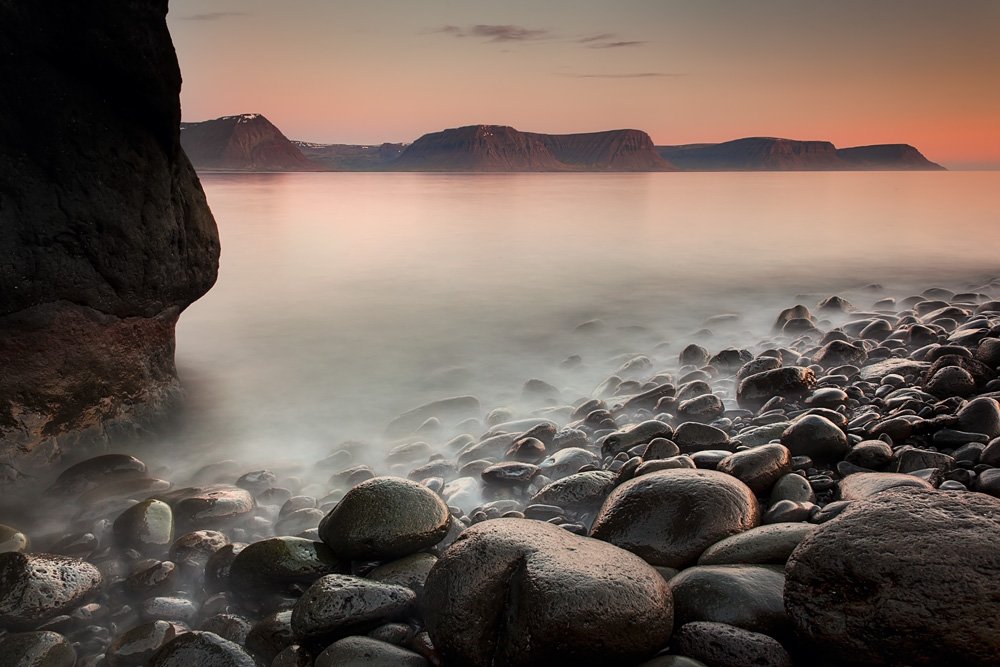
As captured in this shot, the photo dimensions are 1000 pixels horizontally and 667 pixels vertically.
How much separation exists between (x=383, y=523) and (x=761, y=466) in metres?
1.98

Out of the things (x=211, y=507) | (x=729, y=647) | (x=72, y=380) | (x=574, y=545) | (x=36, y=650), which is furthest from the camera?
(x=72, y=380)

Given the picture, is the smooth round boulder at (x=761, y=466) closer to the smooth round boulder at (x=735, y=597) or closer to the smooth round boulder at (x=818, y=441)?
the smooth round boulder at (x=818, y=441)

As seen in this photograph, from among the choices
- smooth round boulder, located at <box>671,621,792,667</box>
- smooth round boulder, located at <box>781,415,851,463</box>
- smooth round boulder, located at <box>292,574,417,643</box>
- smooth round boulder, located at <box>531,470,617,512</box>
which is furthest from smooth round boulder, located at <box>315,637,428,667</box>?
smooth round boulder, located at <box>781,415,851,463</box>

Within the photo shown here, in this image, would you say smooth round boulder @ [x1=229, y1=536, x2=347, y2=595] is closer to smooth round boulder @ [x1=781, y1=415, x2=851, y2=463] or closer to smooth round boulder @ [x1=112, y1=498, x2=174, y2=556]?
smooth round boulder @ [x1=112, y1=498, x2=174, y2=556]

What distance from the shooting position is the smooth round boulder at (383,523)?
3.17 metres

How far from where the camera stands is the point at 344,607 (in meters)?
2.67

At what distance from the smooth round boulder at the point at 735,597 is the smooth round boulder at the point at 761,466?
3.05 feet

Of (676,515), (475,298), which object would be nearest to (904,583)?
(676,515)

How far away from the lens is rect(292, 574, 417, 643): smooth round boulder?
2.64m

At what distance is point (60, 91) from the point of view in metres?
4.64

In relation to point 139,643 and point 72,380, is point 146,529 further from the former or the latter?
point 72,380

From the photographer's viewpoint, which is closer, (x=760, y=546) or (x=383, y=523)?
(x=760, y=546)

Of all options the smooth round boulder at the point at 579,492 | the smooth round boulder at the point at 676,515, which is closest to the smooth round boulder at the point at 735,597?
the smooth round boulder at the point at 676,515

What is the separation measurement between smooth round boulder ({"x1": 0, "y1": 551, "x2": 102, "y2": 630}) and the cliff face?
1.67 metres
